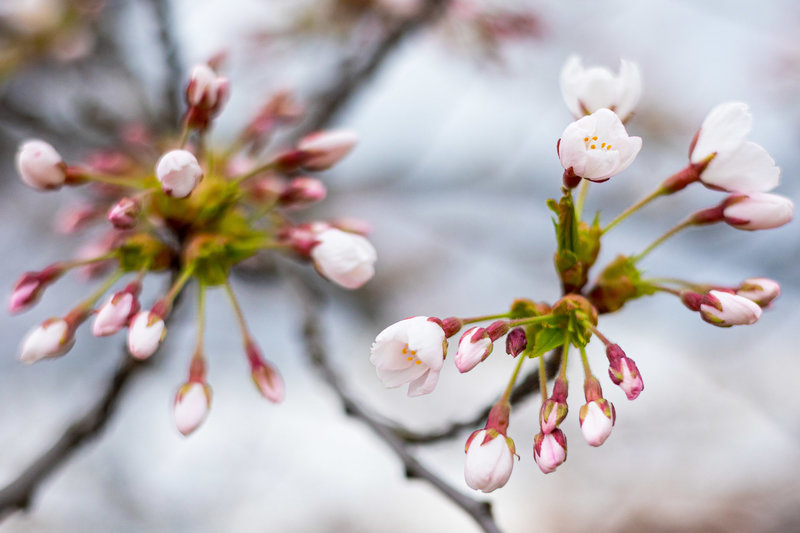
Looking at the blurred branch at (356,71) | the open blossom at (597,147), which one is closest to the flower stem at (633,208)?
the open blossom at (597,147)

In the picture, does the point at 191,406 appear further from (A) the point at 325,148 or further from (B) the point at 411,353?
(A) the point at 325,148

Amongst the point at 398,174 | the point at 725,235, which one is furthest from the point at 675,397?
the point at 398,174

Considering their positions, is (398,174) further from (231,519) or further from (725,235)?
(231,519)

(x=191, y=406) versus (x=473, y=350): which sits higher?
(x=473, y=350)

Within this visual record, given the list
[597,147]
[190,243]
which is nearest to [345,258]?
[190,243]

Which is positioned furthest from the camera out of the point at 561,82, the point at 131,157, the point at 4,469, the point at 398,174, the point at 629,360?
the point at 398,174

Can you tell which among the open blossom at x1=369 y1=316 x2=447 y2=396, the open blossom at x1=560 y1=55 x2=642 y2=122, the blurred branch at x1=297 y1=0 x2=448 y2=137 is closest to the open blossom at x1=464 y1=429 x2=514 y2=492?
the open blossom at x1=369 y1=316 x2=447 y2=396
